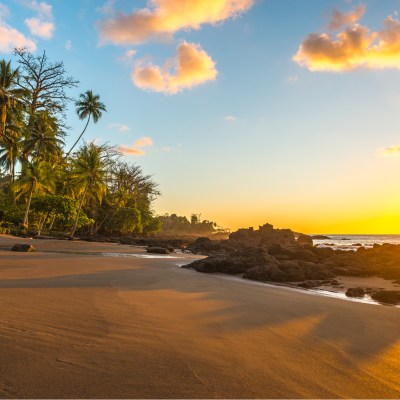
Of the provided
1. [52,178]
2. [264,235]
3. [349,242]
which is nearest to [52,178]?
[52,178]

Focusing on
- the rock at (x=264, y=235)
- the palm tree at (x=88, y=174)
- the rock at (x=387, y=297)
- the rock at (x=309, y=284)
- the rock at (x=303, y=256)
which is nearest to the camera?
the rock at (x=387, y=297)

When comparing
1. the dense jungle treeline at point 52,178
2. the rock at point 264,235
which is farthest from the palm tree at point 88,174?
the rock at point 264,235

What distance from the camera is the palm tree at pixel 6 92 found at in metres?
28.5

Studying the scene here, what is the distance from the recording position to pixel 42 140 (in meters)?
38.4

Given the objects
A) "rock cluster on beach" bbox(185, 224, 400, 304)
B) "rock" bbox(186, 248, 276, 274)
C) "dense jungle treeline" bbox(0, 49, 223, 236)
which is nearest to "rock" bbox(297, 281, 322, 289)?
"rock cluster on beach" bbox(185, 224, 400, 304)

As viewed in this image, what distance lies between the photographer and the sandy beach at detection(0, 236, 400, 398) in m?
2.25

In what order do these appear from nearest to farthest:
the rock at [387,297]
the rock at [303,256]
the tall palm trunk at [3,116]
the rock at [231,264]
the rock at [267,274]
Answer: the rock at [387,297] < the rock at [267,274] < the rock at [231,264] < the rock at [303,256] < the tall palm trunk at [3,116]

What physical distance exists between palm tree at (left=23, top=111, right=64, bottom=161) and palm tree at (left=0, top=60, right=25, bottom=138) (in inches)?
174

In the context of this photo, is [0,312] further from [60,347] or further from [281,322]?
[281,322]

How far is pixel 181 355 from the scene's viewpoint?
9.25ft

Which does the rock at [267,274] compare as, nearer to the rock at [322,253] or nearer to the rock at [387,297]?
the rock at [387,297]

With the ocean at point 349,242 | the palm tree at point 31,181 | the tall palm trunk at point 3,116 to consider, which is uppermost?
the tall palm trunk at point 3,116

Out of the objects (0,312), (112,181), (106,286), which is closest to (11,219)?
(112,181)

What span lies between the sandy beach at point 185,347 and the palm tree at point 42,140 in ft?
121
